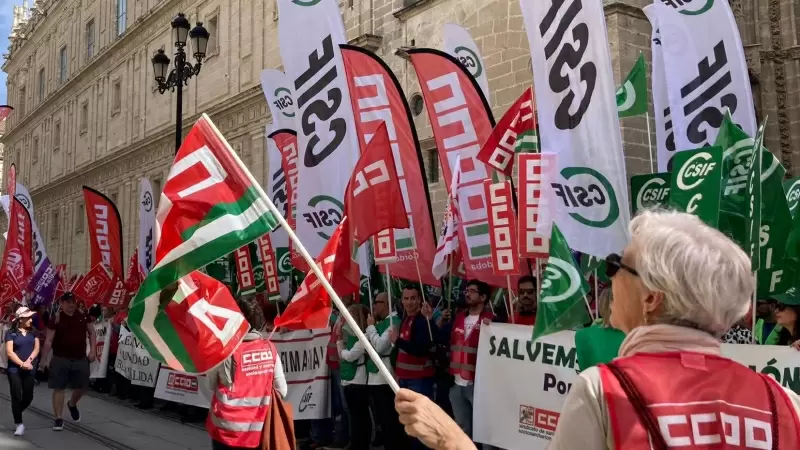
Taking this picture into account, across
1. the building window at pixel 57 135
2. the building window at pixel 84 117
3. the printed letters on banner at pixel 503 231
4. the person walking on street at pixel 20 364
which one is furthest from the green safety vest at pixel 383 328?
the building window at pixel 57 135

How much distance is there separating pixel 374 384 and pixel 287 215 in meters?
3.83

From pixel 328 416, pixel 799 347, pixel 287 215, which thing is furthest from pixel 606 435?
pixel 287 215

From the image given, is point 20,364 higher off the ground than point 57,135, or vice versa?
point 57,135

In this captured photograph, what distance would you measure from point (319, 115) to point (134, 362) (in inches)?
248

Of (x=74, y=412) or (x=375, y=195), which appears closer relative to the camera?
(x=375, y=195)

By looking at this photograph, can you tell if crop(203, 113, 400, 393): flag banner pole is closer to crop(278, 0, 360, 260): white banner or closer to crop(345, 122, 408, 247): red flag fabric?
crop(345, 122, 408, 247): red flag fabric

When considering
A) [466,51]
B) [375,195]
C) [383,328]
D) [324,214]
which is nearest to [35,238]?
[324,214]

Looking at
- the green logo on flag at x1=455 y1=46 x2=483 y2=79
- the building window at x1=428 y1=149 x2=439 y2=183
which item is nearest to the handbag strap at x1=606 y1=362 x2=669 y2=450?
the green logo on flag at x1=455 y1=46 x2=483 y2=79

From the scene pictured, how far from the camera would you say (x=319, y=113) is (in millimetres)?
9180

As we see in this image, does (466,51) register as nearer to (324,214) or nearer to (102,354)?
(324,214)

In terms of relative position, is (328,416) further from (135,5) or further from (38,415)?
(135,5)

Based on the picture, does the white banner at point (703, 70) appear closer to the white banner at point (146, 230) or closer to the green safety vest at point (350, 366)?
the green safety vest at point (350, 366)

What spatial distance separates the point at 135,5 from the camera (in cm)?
3062

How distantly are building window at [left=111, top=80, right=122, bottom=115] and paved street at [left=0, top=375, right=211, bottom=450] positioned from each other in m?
21.3
